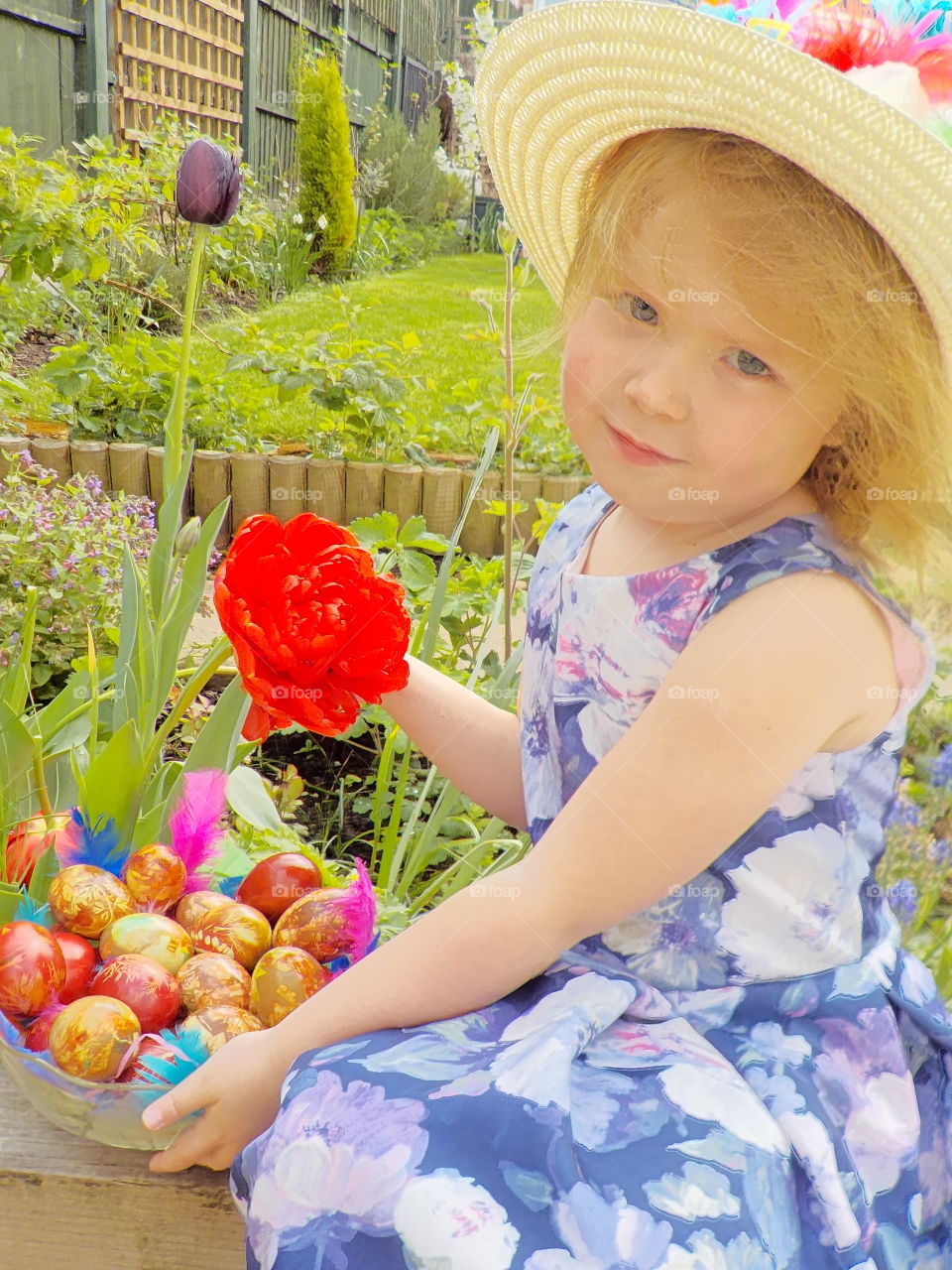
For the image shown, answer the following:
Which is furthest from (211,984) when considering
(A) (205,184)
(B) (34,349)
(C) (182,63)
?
(C) (182,63)

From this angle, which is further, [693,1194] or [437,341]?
[437,341]

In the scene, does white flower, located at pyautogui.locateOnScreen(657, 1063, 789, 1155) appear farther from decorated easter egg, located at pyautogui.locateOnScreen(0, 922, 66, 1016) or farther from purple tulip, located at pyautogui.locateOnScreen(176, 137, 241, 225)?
purple tulip, located at pyautogui.locateOnScreen(176, 137, 241, 225)

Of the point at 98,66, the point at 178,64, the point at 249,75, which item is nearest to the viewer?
the point at 98,66

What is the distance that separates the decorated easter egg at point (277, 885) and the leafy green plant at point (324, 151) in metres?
7.15

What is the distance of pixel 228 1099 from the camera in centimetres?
92

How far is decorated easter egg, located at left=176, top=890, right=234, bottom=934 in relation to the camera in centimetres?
111

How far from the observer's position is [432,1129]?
2.65 feet

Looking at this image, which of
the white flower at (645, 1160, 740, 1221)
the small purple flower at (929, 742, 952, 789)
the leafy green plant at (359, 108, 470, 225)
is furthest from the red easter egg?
the leafy green plant at (359, 108, 470, 225)

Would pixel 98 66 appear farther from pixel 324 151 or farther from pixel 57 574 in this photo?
pixel 57 574

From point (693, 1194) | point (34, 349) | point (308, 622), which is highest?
point (308, 622)

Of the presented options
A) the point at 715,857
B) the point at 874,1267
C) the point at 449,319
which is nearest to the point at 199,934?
the point at 715,857

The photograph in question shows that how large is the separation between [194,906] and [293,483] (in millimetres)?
2562

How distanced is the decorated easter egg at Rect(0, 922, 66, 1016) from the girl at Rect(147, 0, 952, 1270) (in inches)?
6.0

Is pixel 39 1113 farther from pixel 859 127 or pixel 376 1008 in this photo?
pixel 859 127
